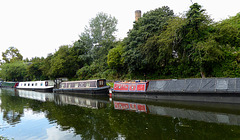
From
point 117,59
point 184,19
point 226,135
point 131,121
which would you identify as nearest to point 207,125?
point 226,135

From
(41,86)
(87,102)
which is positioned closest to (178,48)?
(87,102)

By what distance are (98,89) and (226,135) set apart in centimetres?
1539

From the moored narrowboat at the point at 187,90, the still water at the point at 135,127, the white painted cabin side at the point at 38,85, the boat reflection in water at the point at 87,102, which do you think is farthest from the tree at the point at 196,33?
the white painted cabin side at the point at 38,85

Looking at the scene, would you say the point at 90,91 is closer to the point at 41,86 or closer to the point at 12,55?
the point at 41,86

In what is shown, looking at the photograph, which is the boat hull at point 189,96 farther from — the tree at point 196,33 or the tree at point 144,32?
the tree at point 144,32

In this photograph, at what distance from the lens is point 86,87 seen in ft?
70.7

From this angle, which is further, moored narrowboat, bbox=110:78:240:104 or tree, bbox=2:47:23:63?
tree, bbox=2:47:23:63

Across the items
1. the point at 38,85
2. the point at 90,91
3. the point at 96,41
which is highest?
the point at 96,41

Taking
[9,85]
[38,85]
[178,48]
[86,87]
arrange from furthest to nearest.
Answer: [9,85]
[38,85]
[86,87]
[178,48]

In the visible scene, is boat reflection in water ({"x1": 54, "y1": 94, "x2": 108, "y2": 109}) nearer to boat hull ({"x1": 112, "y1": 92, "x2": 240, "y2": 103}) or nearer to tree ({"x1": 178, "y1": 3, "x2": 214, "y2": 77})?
boat hull ({"x1": 112, "y1": 92, "x2": 240, "y2": 103})

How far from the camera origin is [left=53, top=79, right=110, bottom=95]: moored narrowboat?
20.2m

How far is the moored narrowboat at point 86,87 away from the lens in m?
20.2

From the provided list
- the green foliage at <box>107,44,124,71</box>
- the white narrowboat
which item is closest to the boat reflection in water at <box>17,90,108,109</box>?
the green foliage at <box>107,44,124,71</box>

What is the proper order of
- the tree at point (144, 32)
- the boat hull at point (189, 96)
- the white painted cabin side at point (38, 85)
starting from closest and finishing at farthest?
the boat hull at point (189, 96), the tree at point (144, 32), the white painted cabin side at point (38, 85)
